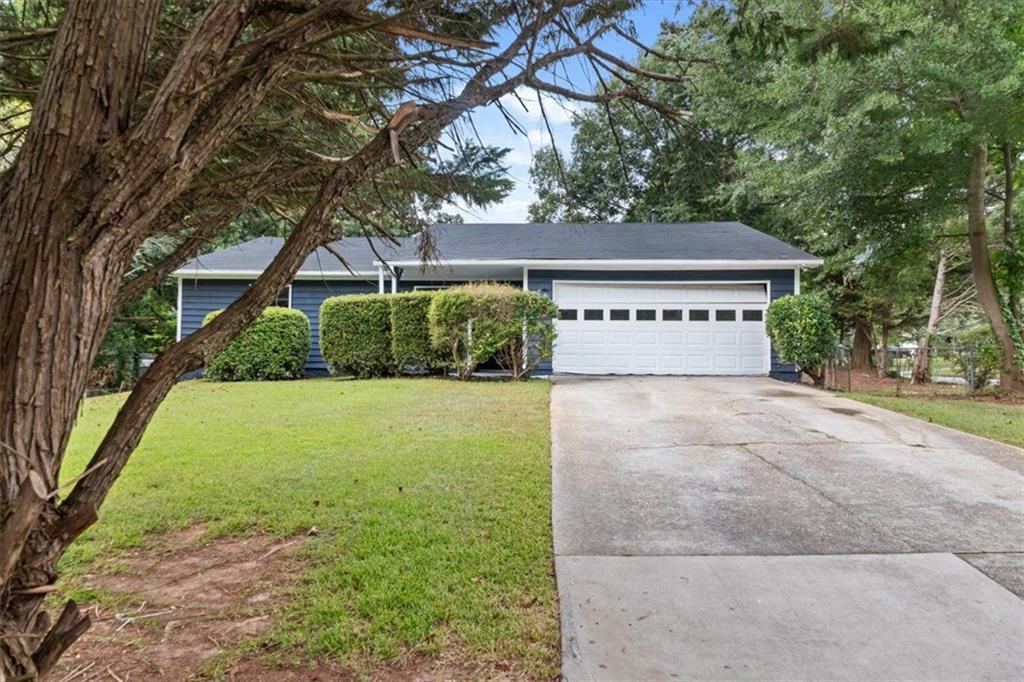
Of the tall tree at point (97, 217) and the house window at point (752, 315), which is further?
the house window at point (752, 315)

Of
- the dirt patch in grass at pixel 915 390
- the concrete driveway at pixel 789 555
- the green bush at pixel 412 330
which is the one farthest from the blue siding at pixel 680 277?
the concrete driveway at pixel 789 555

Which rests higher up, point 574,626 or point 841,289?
point 841,289

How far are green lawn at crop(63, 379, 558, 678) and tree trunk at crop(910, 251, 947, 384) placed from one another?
9682 mm

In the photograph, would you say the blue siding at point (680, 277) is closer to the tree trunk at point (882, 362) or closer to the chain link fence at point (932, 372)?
the chain link fence at point (932, 372)

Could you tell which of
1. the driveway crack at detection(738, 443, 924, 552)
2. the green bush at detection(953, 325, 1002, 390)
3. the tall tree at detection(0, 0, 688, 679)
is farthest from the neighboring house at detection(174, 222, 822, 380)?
the tall tree at detection(0, 0, 688, 679)

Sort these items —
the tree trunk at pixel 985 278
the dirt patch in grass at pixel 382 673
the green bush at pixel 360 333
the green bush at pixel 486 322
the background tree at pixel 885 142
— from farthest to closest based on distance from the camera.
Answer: the green bush at pixel 360 333 → the green bush at pixel 486 322 → the tree trunk at pixel 985 278 → the background tree at pixel 885 142 → the dirt patch in grass at pixel 382 673

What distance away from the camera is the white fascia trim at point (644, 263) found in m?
12.2

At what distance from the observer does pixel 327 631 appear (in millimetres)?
2432

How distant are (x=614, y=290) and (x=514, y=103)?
33.9 feet

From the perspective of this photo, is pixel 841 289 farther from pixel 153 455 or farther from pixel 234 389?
pixel 153 455

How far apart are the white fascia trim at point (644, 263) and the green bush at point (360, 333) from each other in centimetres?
117

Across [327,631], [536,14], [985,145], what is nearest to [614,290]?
[985,145]

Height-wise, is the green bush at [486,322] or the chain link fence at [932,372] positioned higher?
the green bush at [486,322]

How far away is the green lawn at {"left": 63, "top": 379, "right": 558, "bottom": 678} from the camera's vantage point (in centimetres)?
248
